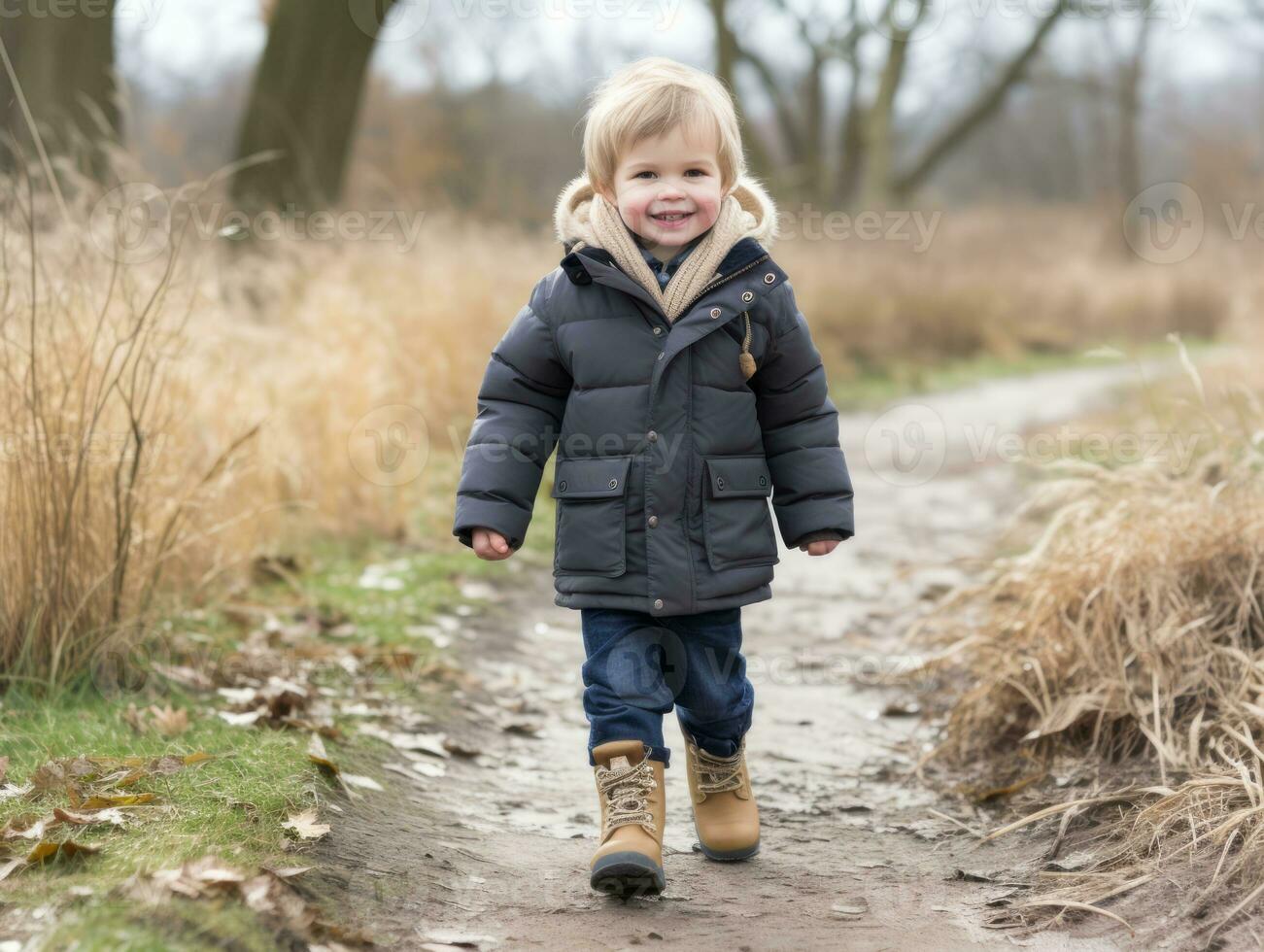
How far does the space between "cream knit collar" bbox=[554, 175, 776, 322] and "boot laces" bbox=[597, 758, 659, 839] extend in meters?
0.97

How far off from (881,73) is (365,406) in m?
14.9

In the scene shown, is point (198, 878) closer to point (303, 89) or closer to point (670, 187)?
point (670, 187)

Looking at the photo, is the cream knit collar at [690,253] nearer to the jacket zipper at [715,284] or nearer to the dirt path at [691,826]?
the jacket zipper at [715,284]

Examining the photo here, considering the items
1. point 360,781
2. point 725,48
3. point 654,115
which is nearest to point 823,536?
point 654,115

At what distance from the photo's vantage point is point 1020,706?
366 cm

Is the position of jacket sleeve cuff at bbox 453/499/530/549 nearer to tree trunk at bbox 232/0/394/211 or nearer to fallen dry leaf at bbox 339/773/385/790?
fallen dry leaf at bbox 339/773/385/790

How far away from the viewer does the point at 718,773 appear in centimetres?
309

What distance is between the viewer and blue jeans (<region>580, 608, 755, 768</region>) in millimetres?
2855

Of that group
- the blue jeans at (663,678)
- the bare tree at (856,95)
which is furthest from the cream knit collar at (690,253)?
the bare tree at (856,95)

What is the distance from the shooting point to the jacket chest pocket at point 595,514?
2.85m

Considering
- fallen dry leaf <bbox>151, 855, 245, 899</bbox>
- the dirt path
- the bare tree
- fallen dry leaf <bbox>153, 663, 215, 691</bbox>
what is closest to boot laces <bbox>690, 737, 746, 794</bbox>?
the dirt path

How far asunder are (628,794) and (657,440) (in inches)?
29.2

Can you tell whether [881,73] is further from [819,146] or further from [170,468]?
[170,468]

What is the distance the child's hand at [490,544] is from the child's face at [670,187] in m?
0.73
